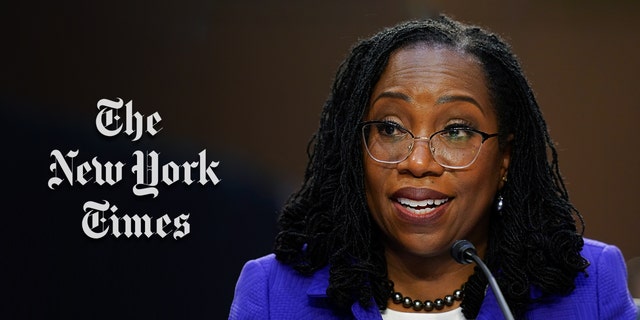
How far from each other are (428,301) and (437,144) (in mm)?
329

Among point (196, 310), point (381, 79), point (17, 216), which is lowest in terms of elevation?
point (196, 310)

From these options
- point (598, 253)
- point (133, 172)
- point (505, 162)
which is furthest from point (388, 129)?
point (133, 172)

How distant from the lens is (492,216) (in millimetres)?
1823

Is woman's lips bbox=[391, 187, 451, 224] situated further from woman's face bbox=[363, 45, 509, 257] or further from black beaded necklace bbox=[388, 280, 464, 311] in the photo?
black beaded necklace bbox=[388, 280, 464, 311]

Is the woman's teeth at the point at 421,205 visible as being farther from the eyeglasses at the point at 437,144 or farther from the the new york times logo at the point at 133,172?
the the new york times logo at the point at 133,172

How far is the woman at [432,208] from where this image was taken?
1.64 meters

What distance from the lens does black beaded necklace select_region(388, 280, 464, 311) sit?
1765 mm

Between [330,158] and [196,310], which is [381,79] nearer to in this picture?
[330,158]

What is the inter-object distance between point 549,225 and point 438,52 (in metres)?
0.40

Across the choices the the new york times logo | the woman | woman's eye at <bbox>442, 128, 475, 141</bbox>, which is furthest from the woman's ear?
the the new york times logo

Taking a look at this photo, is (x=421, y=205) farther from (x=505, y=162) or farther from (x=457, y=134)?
(x=505, y=162)

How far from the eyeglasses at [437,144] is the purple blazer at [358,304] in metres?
0.27

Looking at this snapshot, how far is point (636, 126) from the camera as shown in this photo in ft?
12.6

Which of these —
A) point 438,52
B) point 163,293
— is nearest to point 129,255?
point 163,293
